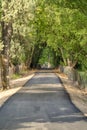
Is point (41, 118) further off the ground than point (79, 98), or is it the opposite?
point (41, 118)

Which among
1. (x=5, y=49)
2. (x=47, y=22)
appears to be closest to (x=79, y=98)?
(x=5, y=49)

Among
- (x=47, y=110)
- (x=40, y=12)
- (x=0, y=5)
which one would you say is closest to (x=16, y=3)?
(x=0, y=5)

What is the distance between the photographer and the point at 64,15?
123 feet

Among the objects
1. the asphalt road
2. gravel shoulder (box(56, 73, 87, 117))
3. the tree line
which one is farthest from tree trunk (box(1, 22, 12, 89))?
the asphalt road

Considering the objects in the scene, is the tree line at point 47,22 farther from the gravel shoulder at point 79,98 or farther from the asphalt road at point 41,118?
the asphalt road at point 41,118

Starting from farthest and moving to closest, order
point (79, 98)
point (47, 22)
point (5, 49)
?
1. point (47, 22)
2. point (5, 49)
3. point (79, 98)

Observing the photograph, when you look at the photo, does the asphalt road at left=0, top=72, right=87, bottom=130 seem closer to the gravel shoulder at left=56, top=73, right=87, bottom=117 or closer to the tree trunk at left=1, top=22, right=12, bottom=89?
the gravel shoulder at left=56, top=73, right=87, bottom=117

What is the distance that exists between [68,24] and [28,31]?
608 inches

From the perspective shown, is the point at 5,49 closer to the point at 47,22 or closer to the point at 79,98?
the point at 47,22

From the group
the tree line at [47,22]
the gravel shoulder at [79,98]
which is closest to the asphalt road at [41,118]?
the gravel shoulder at [79,98]

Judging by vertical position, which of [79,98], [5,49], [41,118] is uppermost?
[5,49]

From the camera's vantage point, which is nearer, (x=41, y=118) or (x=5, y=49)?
(x=41, y=118)

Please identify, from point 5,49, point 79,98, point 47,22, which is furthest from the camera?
point 47,22

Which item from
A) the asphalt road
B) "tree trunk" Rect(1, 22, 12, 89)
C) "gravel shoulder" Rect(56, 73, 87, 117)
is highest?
"tree trunk" Rect(1, 22, 12, 89)
